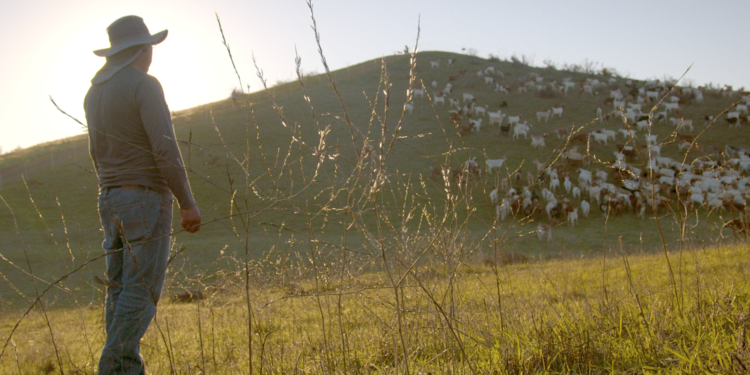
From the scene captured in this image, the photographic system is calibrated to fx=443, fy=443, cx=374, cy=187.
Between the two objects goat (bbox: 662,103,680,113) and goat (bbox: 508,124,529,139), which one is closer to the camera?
goat (bbox: 508,124,529,139)

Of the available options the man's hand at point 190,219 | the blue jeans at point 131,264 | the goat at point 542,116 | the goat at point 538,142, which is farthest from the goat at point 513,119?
the blue jeans at point 131,264

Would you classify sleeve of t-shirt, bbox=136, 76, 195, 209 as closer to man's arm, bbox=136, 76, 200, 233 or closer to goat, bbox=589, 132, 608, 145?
man's arm, bbox=136, 76, 200, 233

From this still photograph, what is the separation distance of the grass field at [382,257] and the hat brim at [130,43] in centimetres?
98

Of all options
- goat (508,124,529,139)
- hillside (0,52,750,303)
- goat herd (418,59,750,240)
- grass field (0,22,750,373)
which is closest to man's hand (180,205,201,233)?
grass field (0,22,750,373)

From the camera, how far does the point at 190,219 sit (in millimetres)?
2340

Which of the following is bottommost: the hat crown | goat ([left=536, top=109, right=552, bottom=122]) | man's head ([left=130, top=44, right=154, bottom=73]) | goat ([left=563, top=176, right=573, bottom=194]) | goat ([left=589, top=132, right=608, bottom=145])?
goat ([left=563, top=176, right=573, bottom=194])

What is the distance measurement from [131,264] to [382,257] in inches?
64.4

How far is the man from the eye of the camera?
214cm

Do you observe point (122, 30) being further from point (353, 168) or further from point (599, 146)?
point (599, 146)

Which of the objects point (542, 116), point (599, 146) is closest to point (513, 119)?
point (542, 116)

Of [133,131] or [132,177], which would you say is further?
[133,131]

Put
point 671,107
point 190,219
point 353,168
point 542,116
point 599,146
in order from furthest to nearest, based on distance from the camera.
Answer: point 542,116, point 671,107, point 599,146, point 353,168, point 190,219

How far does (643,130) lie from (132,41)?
31.1m

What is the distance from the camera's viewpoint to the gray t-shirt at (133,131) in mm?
2250
